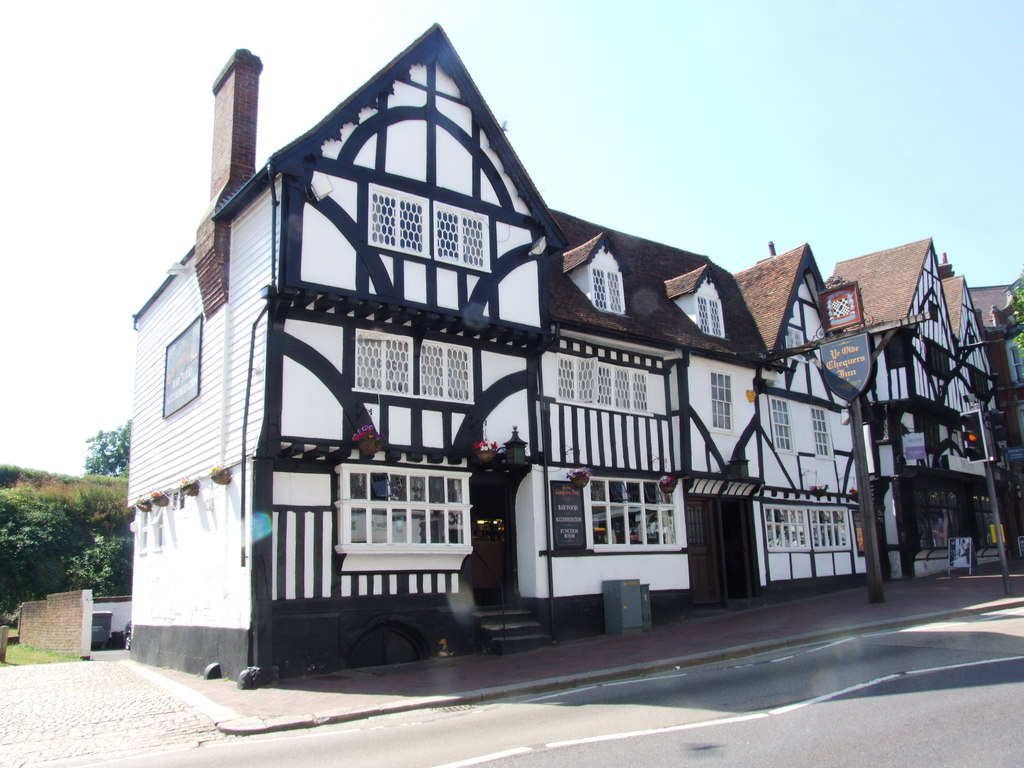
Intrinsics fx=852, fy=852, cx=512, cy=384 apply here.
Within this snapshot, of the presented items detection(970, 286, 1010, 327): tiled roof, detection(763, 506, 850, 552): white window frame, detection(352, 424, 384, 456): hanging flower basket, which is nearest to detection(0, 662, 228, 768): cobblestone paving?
detection(352, 424, 384, 456): hanging flower basket

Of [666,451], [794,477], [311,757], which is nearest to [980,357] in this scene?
[794,477]

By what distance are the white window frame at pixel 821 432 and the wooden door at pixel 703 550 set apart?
5.61 meters

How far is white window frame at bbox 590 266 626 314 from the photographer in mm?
19609

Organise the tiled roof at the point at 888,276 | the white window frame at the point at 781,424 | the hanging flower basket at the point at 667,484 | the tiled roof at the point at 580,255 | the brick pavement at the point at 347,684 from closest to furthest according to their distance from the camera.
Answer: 1. the brick pavement at the point at 347,684
2. the hanging flower basket at the point at 667,484
3. the tiled roof at the point at 580,255
4. the white window frame at the point at 781,424
5. the tiled roof at the point at 888,276

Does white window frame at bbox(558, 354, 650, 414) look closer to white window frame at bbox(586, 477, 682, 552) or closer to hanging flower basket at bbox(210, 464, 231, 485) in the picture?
white window frame at bbox(586, 477, 682, 552)

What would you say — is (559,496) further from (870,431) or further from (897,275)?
(897,275)

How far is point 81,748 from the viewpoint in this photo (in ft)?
29.1

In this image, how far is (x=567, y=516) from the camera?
56.1ft

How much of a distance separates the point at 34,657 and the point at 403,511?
13.8 metres

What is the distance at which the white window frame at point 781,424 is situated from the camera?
910 inches

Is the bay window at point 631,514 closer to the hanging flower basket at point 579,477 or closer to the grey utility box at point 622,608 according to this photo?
the hanging flower basket at point 579,477

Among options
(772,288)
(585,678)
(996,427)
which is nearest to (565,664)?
(585,678)

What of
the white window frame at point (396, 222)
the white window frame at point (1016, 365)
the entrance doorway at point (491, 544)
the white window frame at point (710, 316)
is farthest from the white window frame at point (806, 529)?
the white window frame at point (1016, 365)

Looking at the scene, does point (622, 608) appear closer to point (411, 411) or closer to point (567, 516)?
point (567, 516)
